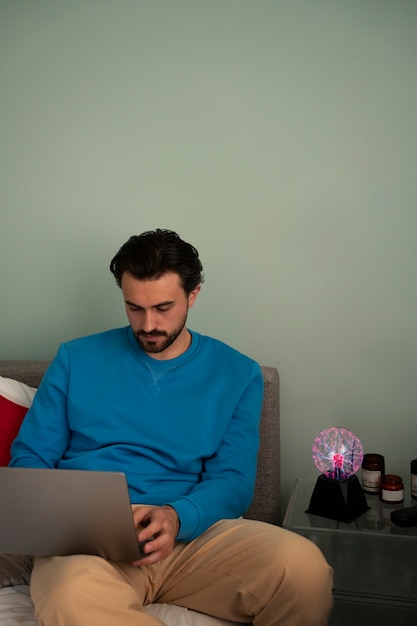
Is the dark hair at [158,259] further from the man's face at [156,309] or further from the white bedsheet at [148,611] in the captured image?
the white bedsheet at [148,611]

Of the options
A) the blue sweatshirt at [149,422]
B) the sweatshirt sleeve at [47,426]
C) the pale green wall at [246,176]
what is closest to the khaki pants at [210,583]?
the blue sweatshirt at [149,422]

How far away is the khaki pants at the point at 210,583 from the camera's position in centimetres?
134

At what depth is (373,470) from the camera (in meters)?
2.01

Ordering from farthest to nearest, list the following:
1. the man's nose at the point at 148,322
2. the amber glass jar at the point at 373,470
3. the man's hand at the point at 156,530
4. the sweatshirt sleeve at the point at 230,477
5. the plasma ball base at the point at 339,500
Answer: the amber glass jar at the point at 373,470
the plasma ball base at the point at 339,500
the man's nose at the point at 148,322
the sweatshirt sleeve at the point at 230,477
the man's hand at the point at 156,530

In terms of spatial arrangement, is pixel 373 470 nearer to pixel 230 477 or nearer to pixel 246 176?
pixel 230 477

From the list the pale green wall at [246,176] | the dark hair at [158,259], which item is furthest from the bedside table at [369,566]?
A: the dark hair at [158,259]

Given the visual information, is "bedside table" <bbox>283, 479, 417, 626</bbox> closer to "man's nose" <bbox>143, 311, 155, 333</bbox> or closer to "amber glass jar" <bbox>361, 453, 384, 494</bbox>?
"amber glass jar" <bbox>361, 453, 384, 494</bbox>

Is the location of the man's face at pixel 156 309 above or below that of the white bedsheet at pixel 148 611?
above

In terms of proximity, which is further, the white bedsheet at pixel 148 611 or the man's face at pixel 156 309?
the man's face at pixel 156 309

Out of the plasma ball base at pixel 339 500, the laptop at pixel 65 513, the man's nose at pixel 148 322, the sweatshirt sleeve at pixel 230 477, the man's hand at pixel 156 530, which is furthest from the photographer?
the plasma ball base at pixel 339 500

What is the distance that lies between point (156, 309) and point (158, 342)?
0.08 metres

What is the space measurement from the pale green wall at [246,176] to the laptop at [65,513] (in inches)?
37.9

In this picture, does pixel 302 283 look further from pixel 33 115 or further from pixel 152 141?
pixel 33 115

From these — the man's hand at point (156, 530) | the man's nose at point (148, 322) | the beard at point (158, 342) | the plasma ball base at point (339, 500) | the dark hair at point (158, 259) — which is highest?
the dark hair at point (158, 259)
